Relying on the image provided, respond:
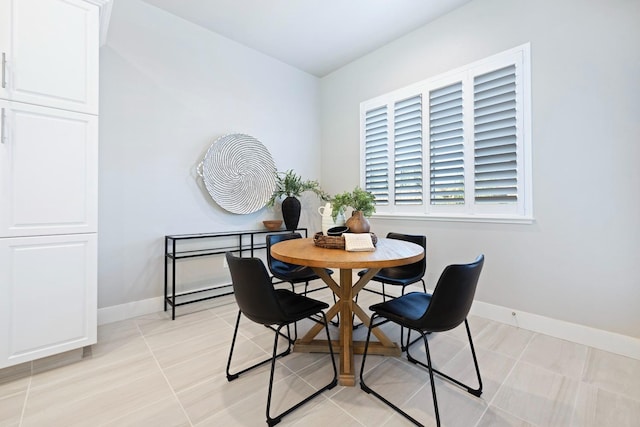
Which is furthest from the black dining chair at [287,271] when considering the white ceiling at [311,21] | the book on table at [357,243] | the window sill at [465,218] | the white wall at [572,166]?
the white ceiling at [311,21]

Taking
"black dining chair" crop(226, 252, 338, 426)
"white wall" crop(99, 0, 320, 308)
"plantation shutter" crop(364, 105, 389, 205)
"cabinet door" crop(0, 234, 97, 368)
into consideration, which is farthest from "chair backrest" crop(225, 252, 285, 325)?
"plantation shutter" crop(364, 105, 389, 205)

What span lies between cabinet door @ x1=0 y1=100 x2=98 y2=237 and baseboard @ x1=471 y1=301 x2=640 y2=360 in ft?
11.0

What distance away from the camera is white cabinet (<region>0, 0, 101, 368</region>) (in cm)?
169

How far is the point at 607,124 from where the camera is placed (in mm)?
2008

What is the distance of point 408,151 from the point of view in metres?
3.20

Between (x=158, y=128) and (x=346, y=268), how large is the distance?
2.53 meters

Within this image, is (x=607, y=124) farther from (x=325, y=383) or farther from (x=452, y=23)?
(x=325, y=383)

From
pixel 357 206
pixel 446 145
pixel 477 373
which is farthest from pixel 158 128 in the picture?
pixel 477 373

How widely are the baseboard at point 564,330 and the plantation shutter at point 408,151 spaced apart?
4.14 feet

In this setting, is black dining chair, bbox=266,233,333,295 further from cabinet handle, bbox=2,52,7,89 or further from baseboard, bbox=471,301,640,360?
cabinet handle, bbox=2,52,7,89

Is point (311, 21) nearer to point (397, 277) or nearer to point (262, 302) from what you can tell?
point (397, 277)

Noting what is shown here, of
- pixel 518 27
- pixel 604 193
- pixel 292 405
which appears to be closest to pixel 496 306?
pixel 604 193

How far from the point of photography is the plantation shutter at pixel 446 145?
2.77 meters

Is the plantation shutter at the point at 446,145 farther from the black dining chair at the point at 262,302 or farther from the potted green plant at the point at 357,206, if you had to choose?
the black dining chair at the point at 262,302
